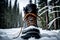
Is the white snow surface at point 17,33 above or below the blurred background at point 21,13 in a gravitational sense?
below

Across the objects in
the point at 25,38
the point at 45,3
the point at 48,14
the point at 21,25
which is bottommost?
the point at 25,38

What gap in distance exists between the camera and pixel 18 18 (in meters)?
2.38

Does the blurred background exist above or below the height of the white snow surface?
above

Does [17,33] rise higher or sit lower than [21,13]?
lower

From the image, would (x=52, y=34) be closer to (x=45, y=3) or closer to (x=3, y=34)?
(x=45, y=3)

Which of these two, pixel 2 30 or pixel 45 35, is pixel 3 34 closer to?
pixel 2 30

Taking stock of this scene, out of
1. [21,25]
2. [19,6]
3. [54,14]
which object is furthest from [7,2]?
[54,14]

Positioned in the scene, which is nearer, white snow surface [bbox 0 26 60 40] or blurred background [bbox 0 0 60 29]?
white snow surface [bbox 0 26 60 40]

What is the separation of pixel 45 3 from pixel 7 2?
1.93ft

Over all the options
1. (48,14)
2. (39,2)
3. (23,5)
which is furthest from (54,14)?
(23,5)

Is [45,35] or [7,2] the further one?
[7,2]

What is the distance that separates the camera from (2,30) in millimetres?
2330

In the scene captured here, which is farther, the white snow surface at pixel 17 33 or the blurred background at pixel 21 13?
the blurred background at pixel 21 13

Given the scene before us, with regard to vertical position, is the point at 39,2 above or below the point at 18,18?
above
